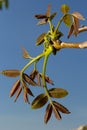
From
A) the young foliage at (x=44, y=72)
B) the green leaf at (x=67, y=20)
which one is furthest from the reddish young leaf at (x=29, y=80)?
the green leaf at (x=67, y=20)

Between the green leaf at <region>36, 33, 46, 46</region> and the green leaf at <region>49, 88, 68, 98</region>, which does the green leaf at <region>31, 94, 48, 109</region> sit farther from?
the green leaf at <region>36, 33, 46, 46</region>

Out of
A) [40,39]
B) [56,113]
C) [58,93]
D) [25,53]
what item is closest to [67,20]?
[40,39]

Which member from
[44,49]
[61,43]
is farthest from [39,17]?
[61,43]

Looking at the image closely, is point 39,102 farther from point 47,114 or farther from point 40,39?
point 40,39

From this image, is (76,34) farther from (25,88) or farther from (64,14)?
(25,88)

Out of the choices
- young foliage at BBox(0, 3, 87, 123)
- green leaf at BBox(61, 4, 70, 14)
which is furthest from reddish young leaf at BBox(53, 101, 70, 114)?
green leaf at BBox(61, 4, 70, 14)

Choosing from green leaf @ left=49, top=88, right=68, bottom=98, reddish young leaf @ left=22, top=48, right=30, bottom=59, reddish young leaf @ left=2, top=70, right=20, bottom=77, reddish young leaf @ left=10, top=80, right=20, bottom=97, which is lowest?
Result: green leaf @ left=49, top=88, right=68, bottom=98

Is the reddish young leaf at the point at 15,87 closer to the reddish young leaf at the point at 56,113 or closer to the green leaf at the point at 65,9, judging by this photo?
the reddish young leaf at the point at 56,113

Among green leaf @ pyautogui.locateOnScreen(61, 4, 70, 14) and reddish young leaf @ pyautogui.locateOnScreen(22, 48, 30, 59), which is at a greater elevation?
green leaf @ pyautogui.locateOnScreen(61, 4, 70, 14)
